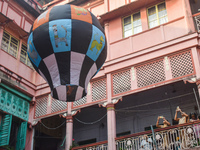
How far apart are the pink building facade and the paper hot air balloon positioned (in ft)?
10.9

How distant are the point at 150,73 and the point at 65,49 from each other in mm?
4277

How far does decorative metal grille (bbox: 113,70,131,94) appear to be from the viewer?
11.7m

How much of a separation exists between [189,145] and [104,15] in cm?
646

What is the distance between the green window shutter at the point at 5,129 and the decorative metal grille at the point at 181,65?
6279 mm

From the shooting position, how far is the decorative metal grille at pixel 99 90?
12.1m

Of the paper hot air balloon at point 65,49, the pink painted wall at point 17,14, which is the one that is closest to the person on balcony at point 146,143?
the paper hot air balloon at point 65,49

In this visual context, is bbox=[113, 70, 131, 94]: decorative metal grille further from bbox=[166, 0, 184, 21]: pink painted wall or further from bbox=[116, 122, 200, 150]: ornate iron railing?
bbox=[166, 0, 184, 21]: pink painted wall

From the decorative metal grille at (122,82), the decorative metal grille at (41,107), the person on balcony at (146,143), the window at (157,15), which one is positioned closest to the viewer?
the person on balcony at (146,143)

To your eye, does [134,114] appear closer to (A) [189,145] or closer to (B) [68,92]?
(A) [189,145]

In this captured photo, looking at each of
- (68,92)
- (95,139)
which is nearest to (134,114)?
(95,139)

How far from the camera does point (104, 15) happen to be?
1327 cm

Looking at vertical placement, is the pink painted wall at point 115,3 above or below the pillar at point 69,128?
above

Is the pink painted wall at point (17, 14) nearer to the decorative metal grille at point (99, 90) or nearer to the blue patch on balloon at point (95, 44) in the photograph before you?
the decorative metal grille at point (99, 90)

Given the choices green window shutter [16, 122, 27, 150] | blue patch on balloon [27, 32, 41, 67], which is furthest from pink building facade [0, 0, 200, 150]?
blue patch on balloon [27, 32, 41, 67]
